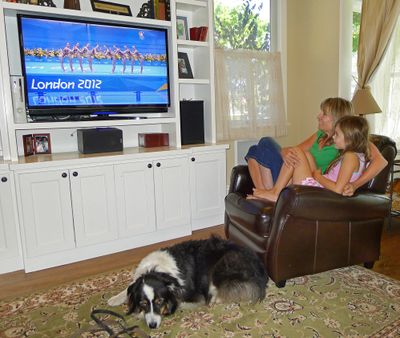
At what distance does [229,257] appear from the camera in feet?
6.34

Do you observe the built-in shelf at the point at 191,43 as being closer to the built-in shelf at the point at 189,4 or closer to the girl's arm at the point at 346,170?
the built-in shelf at the point at 189,4

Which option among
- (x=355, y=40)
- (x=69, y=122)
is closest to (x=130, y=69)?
(x=69, y=122)

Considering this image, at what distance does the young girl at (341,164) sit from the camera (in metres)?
2.05

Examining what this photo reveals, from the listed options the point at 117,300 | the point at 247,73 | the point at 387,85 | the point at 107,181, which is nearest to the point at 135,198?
the point at 107,181

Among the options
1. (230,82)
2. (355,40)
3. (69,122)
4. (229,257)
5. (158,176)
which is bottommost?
(229,257)

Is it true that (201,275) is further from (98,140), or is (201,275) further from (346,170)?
(98,140)

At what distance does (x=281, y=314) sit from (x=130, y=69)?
2.20m

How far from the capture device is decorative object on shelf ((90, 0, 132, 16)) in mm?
2777

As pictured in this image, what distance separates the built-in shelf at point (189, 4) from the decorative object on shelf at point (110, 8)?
47 centimetres

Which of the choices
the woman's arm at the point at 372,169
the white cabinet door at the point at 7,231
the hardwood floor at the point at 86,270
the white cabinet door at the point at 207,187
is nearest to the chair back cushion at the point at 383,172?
the woman's arm at the point at 372,169

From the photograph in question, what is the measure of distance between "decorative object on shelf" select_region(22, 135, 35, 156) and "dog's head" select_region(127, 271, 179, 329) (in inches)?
62.6

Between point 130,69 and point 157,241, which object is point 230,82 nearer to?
point 130,69

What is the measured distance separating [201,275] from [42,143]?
Result: 1.74 meters

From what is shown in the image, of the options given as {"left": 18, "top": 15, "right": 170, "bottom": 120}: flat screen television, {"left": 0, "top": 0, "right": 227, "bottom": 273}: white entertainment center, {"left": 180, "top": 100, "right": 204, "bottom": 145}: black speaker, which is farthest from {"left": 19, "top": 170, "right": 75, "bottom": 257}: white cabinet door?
{"left": 180, "top": 100, "right": 204, "bottom": 145}: black speaker
